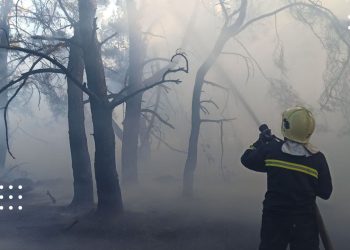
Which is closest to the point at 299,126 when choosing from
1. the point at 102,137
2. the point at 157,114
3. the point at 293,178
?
the point at 293,178

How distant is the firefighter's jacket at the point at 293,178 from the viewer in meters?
3.77

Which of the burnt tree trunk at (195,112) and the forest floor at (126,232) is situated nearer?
the forest floor at (126,232)

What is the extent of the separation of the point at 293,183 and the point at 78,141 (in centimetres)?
694

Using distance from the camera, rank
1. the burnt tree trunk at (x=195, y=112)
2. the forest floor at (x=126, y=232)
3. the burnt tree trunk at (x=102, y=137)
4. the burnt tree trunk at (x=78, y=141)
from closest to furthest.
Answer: the forest floor at (x=126, y=232)
the burnt tree trunk at (x=102, y=137)
the burnt tree trunk at (x=78, y=141)
the burnt tree trunk at (x=195, y=112)

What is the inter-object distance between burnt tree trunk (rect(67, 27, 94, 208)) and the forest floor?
78 centimetres

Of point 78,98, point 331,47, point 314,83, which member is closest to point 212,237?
point 78,98

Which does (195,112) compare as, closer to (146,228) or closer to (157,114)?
(157,114)

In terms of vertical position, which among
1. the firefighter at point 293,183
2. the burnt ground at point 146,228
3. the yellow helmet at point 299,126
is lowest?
the burnt ground at point 146,228

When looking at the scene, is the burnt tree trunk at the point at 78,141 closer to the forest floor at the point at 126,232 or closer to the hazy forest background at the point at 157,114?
the hazy forest background at the point at 157,114

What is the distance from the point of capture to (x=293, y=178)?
3.78 meters

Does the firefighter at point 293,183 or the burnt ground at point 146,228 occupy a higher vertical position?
the firefighter at point 293,183

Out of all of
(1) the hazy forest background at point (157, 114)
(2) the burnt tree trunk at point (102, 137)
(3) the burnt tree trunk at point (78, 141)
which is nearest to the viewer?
(1) the hazy forest background at point (157, 114)

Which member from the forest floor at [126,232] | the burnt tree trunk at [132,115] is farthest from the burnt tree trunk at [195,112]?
the forest floor at [126,232]

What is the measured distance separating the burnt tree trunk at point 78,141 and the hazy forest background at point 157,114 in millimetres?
24
